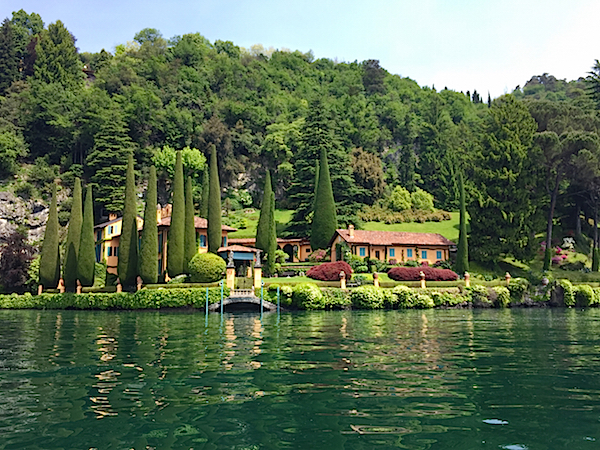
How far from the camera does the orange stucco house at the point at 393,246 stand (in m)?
56.5

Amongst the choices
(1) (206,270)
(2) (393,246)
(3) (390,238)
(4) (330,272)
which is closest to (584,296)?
(2) (393,246)

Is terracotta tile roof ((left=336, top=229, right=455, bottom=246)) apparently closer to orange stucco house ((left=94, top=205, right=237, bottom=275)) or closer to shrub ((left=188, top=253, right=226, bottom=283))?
orange stucco house ((left=94, top=205, right=237, bottom=275))

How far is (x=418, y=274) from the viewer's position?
158 feet

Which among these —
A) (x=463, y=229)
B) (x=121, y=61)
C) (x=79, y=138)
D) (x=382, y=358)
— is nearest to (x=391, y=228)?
(x=463, y=229)

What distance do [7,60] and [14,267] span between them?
64.1 metres

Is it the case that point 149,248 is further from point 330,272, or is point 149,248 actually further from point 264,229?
point 330,272

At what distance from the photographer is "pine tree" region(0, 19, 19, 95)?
97875mm

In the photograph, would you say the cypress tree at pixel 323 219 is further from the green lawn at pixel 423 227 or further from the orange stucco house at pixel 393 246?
the green lawn at pixel 423 227

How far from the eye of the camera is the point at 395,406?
899 cm

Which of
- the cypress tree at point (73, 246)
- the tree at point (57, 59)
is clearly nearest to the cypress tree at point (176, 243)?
the cypress tree at point (73, 246)

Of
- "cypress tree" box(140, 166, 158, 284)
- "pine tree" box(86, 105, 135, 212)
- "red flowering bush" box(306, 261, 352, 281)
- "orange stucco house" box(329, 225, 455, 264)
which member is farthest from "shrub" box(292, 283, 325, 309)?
"pine tree" box(86, 105, 135, 212)

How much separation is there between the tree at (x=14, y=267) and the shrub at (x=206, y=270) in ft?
64.4

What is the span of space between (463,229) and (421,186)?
44.2m

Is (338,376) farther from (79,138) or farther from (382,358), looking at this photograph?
(79,138)
